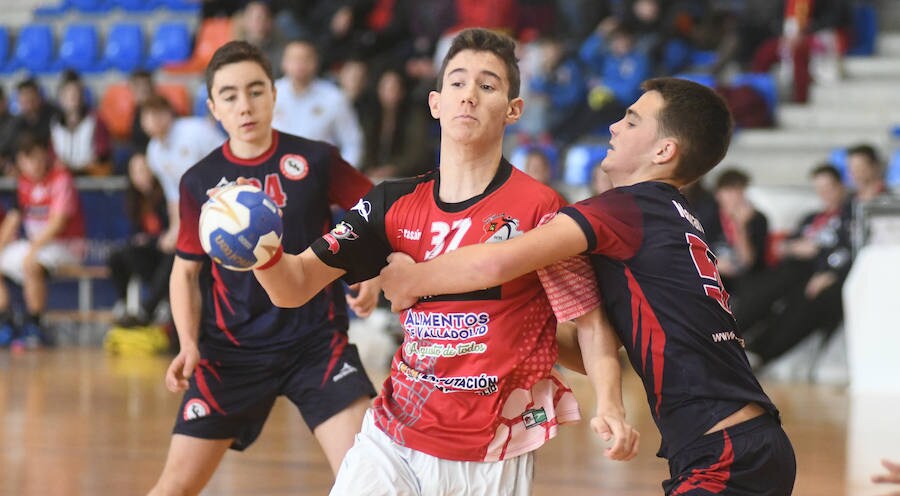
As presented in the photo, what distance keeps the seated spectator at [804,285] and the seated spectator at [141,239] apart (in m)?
5.39

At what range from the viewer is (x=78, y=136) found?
1359 cm

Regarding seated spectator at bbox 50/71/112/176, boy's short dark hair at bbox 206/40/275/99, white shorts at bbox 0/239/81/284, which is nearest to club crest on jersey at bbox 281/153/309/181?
boy's short dark hair at bbox 206/40/275/99

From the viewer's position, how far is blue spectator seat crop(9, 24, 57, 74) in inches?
647

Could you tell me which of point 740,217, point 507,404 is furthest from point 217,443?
point 740,217

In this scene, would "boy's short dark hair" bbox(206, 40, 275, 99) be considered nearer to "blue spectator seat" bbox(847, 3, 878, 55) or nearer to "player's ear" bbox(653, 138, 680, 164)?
"player's ear" bbox(653, 138, 680, 164)

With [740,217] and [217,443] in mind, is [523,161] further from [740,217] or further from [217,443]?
[217,443]

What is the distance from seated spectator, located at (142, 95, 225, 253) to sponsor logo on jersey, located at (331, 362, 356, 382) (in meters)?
7.16

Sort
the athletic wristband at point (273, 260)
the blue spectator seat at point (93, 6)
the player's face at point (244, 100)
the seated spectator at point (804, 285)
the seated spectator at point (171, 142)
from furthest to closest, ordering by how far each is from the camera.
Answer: the blue spectator seat at point (93, 6), the seated spectator at point (171, 142), the seated spectator at point (804, 285), the player's face at point (244, 100), the athletic wristband at point (273, 260)

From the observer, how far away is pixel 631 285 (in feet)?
9.96

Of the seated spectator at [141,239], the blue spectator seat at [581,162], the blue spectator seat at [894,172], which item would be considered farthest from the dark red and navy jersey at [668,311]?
the seated spectator at [141,239]

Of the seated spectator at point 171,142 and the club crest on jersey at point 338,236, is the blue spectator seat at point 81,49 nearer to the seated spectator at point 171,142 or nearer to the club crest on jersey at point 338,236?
the seated spectator at point 171,142

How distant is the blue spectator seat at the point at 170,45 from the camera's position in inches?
610

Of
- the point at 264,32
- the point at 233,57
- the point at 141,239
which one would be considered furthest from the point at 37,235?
the point at 233,57

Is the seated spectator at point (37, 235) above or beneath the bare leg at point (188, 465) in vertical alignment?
beneath
